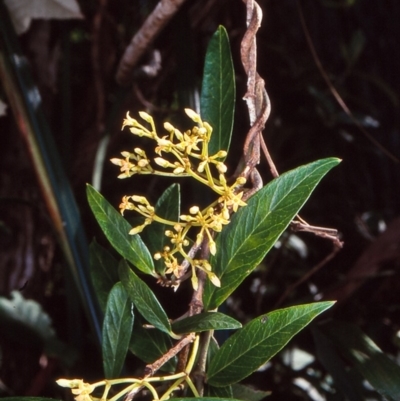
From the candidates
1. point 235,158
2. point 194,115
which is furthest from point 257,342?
point 235,158

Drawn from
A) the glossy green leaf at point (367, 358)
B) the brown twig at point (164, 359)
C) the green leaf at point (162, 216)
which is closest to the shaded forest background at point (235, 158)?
the glossy green leaf at point (367, 358)

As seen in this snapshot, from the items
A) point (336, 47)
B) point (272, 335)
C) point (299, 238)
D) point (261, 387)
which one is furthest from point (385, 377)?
point (336, 47)

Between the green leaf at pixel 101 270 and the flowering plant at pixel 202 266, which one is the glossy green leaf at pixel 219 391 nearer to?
the flowering plant at pixel 202 266

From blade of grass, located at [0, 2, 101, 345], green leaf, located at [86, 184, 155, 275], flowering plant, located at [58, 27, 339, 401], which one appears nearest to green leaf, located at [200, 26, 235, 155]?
flowering plant, located at [58, 27, 339, 401]

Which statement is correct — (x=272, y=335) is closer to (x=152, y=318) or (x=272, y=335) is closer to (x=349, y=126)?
(x=152, y=318)

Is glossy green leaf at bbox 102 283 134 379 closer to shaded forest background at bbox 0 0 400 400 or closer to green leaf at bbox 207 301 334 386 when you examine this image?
green leaf at bbox 207 301 334 386

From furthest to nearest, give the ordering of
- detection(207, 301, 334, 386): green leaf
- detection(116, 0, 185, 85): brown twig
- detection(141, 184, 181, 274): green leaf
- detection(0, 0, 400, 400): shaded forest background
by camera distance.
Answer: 1. detection(0, 0, 400, 400): shaded forest background
2. detection(116, 0, 185, 85): brown twig
3. detection(141, 184, 181, 274): green leaf
4. detection(207, 301, 334, 386): green leaf

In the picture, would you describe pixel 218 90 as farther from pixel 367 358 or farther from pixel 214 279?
pixel 367 358
